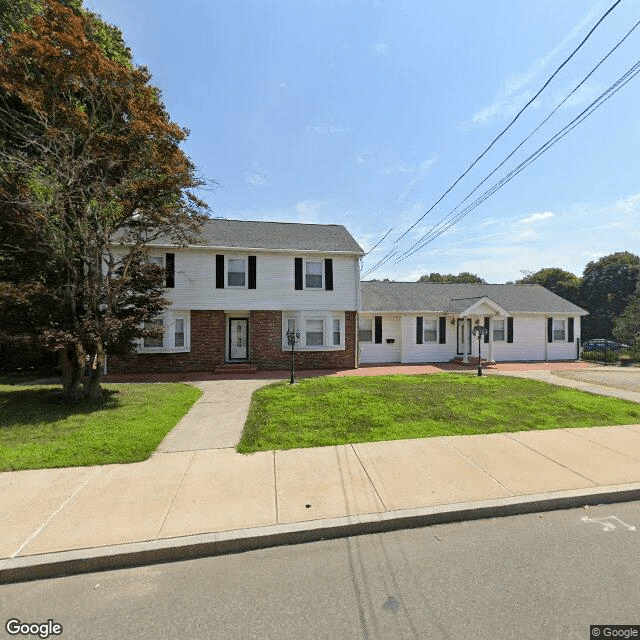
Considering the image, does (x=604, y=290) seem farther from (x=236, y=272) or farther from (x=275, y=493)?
(x=275, y=493)

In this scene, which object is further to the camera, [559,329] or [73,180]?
[559,329]

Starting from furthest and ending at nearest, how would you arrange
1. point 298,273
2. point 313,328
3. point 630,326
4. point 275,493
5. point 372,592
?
point 630,326 → point 313,328 → point 298,273 → point 275,493 → point 372,592

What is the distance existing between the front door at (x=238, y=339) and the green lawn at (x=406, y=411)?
19.7 feet

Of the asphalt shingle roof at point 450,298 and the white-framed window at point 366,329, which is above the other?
the asphalt shingle roof at point 450,298

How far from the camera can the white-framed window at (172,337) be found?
13758 millimetres

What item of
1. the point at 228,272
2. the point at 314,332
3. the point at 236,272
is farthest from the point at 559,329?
the point at 228,272

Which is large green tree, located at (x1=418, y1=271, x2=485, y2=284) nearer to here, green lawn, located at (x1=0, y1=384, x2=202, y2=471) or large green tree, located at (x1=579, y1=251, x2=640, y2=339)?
large green tree, located at (x1=579, y1=251, x2=640, y2=339)

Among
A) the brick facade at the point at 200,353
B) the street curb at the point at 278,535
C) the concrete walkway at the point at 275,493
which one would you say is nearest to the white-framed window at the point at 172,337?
the brick facade at the point at 200,353

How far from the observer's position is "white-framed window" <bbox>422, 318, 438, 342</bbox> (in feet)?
58.3

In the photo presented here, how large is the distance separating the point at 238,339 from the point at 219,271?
3372 mm

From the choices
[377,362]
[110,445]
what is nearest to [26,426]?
[110,445]

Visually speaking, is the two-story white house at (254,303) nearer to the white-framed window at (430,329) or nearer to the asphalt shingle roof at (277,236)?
the asphalt shingle roof at (277,236)

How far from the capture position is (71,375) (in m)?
8.27

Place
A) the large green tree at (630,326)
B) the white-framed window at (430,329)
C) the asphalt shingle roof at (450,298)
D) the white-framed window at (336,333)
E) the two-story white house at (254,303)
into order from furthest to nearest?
the large green tree at (630,326) < the white-framed window at (430,329) < the asphalt shingle roof at (450,298) < the white-framed window at (336,333) < the two-story white house at (254,303)
